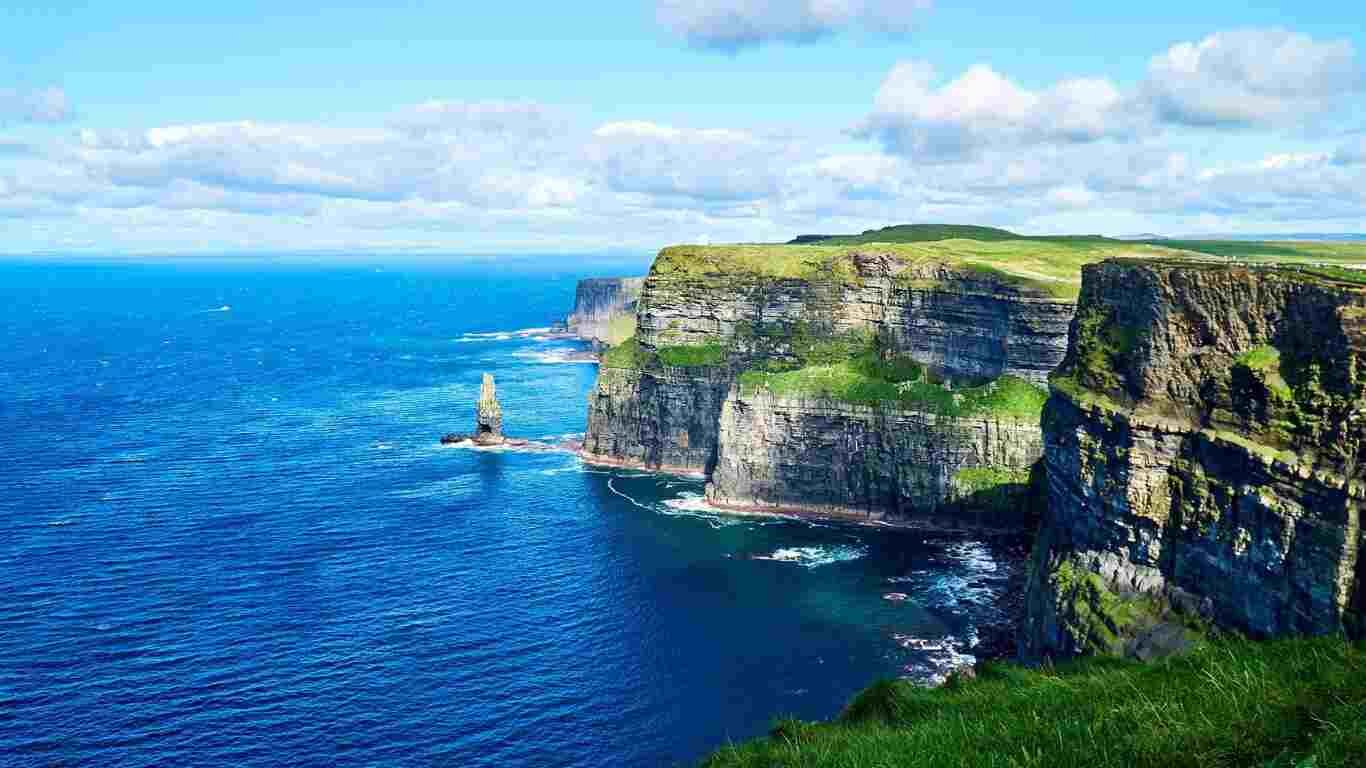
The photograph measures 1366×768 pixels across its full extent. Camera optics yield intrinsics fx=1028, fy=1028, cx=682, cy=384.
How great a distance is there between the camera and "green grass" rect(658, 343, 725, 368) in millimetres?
159375

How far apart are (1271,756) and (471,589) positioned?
88.2 metres

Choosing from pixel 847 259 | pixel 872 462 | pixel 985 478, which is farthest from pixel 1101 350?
pixel 847 259

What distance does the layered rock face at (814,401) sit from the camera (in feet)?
431

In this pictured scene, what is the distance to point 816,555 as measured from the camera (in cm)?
11981

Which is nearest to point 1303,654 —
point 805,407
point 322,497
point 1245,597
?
point 1245,597

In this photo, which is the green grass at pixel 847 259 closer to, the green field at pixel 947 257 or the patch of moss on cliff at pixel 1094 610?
the green field at pixel 947 257

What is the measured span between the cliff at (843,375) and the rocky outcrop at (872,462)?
0.19 m

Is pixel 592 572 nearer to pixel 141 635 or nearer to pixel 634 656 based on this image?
pixel 634 656

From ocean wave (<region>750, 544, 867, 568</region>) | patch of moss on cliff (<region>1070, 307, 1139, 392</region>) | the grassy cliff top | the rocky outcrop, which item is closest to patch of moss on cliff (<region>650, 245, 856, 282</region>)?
the grassy cliff top

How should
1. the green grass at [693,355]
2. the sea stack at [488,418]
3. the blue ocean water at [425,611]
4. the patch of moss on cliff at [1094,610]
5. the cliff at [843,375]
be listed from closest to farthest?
1. the patch of moss on cliff at [1094,610]
2. the blue ocean water at [425,611]
3. the cliff at [843,375]
4. the green grass at [693,355]
5. the sea stack at [488,418]

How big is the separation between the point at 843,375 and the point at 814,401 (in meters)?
7.30

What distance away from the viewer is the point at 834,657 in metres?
90.1

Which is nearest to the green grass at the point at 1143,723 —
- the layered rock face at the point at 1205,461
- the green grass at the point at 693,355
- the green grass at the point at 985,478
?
→ the layered rock face at the point at 1205,461

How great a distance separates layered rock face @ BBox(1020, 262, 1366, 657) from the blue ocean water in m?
21.4
